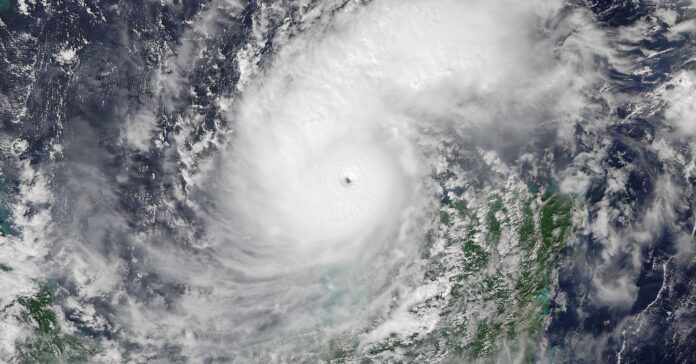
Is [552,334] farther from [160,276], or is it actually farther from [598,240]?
[160,276]

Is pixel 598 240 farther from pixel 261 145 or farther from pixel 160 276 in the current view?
pixel 160 276

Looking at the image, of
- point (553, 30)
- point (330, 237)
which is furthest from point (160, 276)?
point (553, 30)

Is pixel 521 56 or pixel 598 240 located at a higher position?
pixel 521 56

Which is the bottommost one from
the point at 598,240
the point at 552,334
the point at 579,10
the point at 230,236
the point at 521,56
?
the point at 552,334

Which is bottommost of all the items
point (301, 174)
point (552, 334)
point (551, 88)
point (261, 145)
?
point (552, 334)

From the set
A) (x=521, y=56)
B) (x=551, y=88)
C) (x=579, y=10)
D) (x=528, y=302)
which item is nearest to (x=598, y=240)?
(x=528, y=302)

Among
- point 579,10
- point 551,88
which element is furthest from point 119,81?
point 579,10

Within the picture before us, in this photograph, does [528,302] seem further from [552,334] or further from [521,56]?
[521,56]

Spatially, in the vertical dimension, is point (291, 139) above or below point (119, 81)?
below
